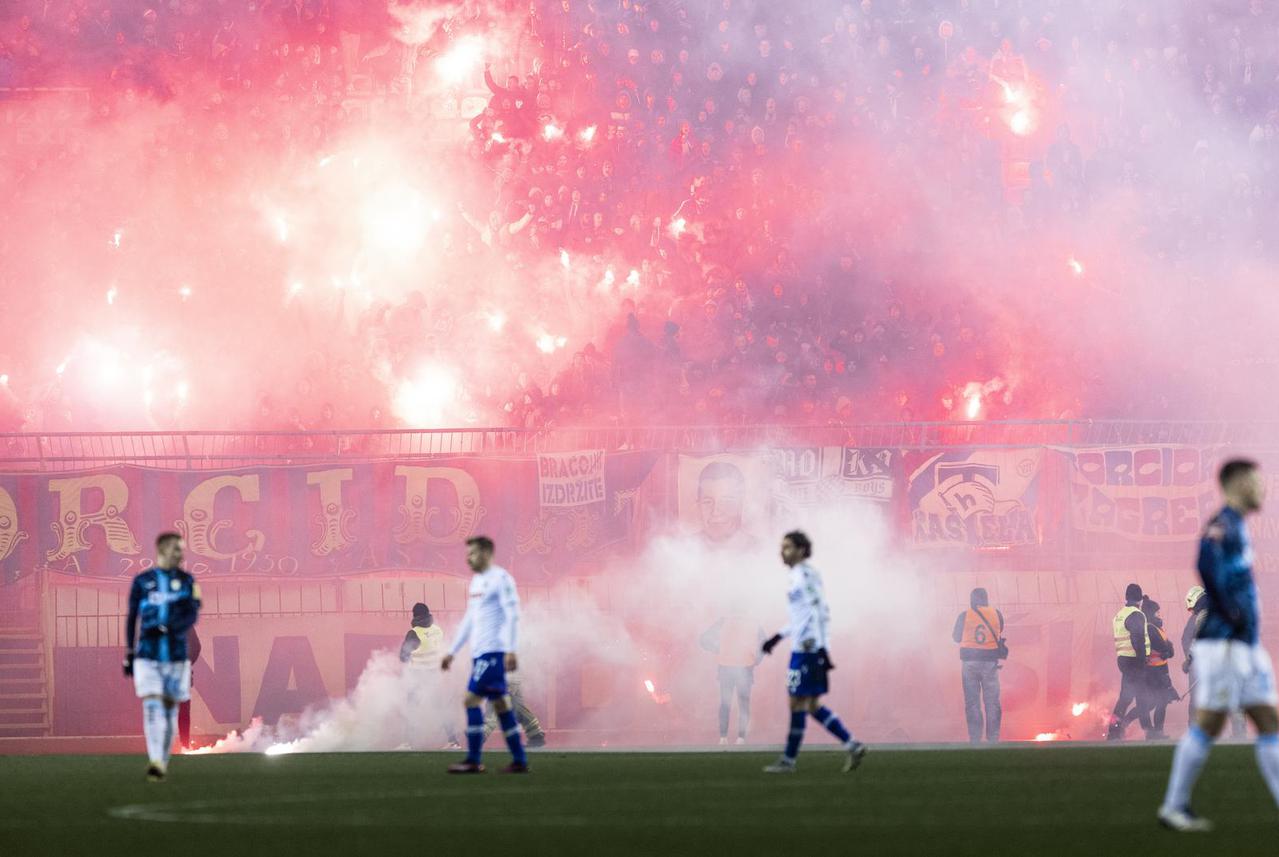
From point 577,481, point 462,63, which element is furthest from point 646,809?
point 462,63

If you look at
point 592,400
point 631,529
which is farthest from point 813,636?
point 592,400

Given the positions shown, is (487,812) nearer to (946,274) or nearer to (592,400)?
(592,400)

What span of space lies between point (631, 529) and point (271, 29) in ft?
48.8

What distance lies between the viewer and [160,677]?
17.4 meters

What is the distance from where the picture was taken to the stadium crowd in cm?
3681

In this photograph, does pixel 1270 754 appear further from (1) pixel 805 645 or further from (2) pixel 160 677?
(2) pixel 160 677

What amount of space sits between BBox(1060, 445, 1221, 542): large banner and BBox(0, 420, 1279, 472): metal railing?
1.08ft

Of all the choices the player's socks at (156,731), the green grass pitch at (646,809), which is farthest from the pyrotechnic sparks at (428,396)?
the player's socks at (156,731)

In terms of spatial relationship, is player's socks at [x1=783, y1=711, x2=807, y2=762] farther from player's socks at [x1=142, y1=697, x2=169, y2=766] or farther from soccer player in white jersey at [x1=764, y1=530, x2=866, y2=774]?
player's socks at [x1=142, y1=697, x2=169, y2=766]

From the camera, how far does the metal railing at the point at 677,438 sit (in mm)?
29984

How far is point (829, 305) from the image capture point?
3722 cm

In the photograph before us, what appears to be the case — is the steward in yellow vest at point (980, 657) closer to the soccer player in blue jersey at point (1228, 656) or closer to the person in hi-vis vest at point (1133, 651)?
the person in hi-vis vest at point (1133, 651)

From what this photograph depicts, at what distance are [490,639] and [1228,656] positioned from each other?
7837mm

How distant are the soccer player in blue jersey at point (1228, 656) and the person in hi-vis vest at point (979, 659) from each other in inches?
585
